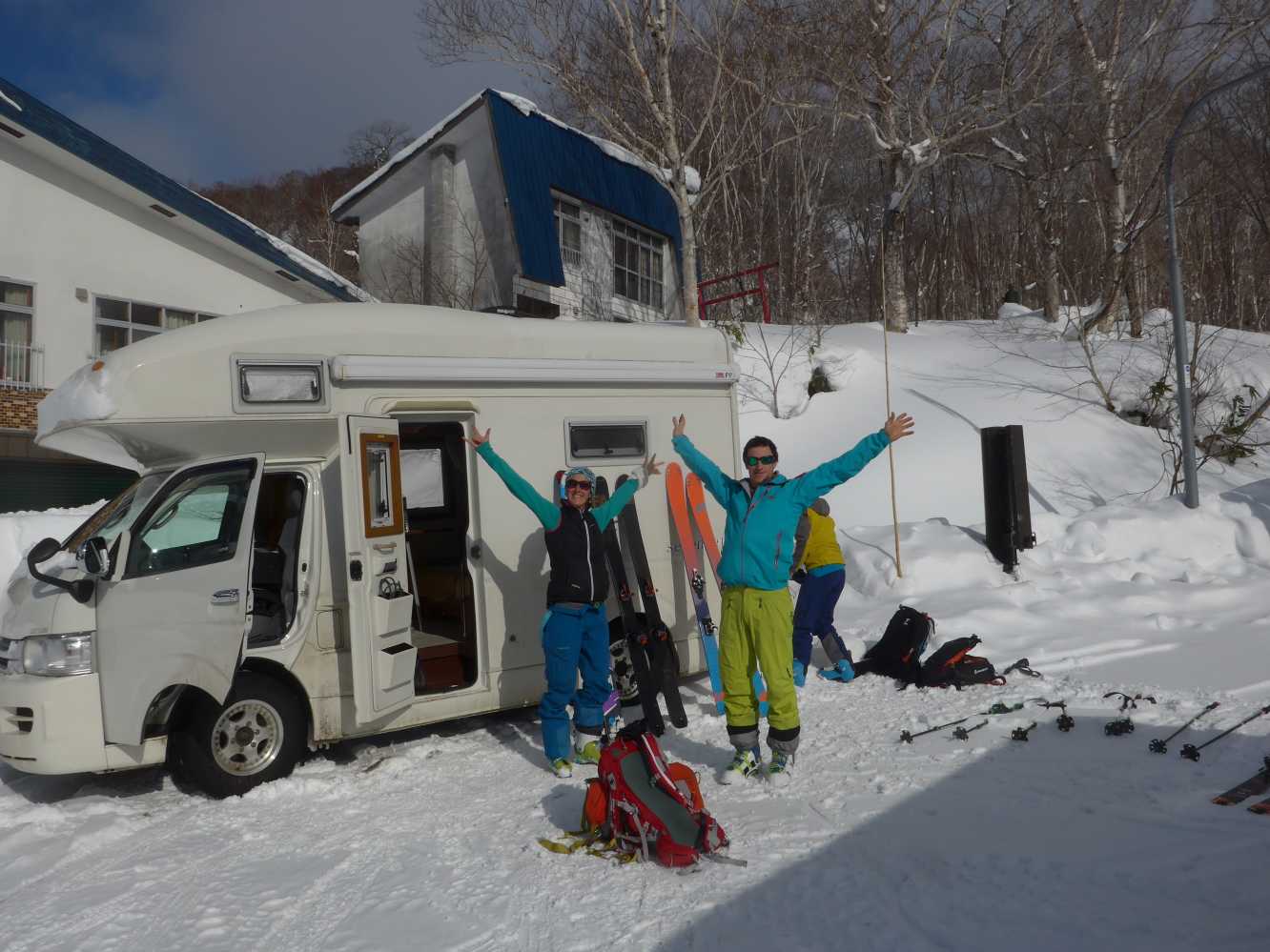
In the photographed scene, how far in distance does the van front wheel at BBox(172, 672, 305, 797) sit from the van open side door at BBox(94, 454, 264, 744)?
0.65 ft

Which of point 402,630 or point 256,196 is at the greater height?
point 256,196

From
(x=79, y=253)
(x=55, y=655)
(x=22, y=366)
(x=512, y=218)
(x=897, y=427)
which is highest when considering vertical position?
(x=512, y=218)

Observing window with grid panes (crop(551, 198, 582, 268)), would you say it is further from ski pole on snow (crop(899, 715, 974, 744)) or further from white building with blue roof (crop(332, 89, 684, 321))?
ski pole on snow (crop(899, 715, 974, 744))

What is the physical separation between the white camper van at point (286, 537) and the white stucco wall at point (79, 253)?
47.5ft

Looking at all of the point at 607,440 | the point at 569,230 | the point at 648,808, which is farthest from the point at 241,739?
the point at 569,230

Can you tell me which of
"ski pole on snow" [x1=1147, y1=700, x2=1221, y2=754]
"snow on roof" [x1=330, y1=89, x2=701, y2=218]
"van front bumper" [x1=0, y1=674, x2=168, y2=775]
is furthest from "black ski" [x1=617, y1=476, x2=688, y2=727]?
"snow on roof" [x1=330, y1=89, x2=701, y2=218]

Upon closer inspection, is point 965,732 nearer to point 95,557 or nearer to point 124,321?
point 95,557

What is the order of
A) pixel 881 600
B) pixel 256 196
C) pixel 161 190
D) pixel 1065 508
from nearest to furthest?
pixel 881 600, pixel 1065 508, pixel 161 190, pixel 256 196

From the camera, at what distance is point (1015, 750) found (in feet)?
16.8

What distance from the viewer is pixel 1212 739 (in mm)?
4898

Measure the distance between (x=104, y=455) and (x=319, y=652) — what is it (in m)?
2.08

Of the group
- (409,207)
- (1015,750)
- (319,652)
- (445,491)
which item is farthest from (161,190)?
(1015,750)

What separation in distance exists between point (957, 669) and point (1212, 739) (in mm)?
1859

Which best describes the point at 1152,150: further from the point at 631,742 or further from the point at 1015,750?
the point at 631,742
